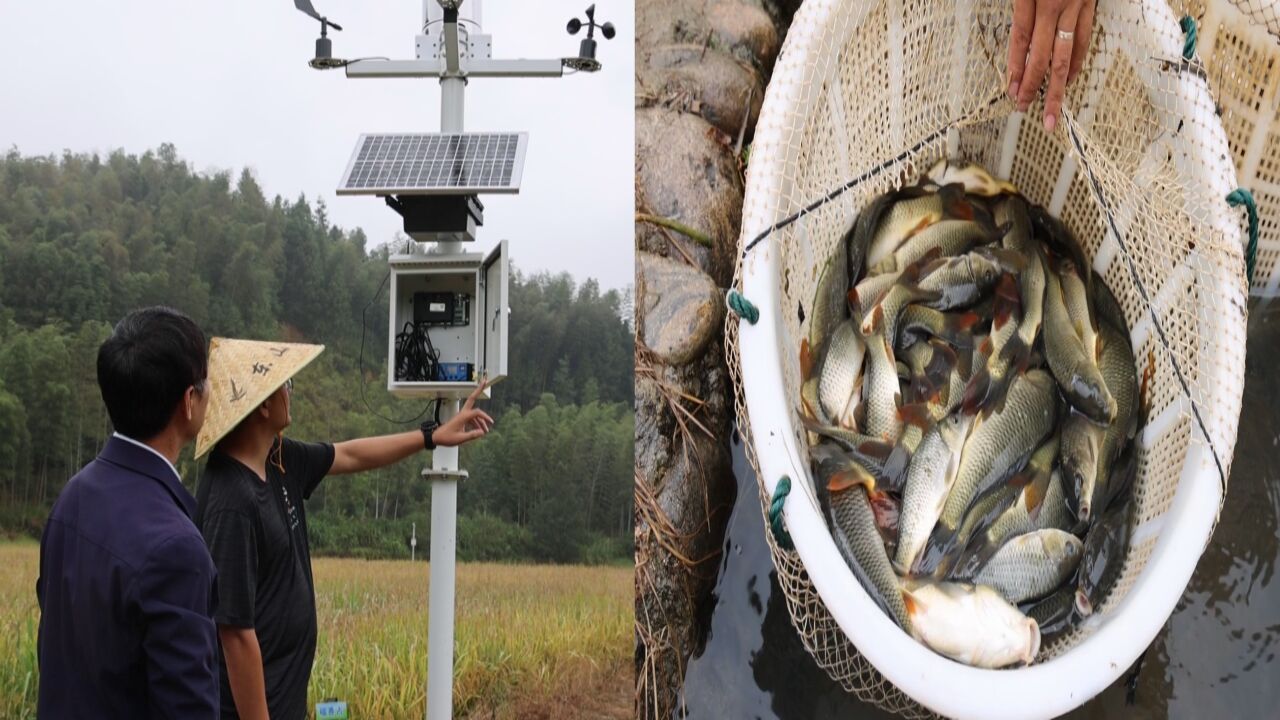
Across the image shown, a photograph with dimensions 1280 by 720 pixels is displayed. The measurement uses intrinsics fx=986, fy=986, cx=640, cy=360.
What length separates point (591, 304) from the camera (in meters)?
3.38

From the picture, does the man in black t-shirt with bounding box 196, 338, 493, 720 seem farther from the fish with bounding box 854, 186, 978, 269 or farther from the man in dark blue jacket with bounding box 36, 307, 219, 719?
the fish with bounding box 854, 186, 978, 269

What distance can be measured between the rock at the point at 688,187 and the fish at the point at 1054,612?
1004mm

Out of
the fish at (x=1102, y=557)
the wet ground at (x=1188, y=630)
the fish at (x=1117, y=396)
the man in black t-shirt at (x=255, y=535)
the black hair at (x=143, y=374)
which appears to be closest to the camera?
the black hair at (x=143, y=374)

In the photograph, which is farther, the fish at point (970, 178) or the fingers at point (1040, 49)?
the fish at point (970, 178)

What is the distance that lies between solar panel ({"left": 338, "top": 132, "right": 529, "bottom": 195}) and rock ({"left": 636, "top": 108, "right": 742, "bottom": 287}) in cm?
32

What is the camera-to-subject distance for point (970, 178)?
2.22m

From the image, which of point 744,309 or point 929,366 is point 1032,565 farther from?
point 744,309

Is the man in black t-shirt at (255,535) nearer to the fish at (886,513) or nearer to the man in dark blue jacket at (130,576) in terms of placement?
the man in dark blue jacket at (130,576)

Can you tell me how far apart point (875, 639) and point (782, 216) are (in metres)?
0.78

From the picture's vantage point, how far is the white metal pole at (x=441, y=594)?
2.23 meters

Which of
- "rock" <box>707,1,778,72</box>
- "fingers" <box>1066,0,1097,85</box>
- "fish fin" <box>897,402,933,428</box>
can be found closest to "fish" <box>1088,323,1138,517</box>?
"fish fin" <box>897,402,933,428</box>

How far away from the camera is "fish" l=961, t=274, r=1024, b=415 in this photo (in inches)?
79.4

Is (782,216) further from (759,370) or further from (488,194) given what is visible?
(488,194)

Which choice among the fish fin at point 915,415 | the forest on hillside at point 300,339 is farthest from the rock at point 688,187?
the forest on hillside at point 300,339
